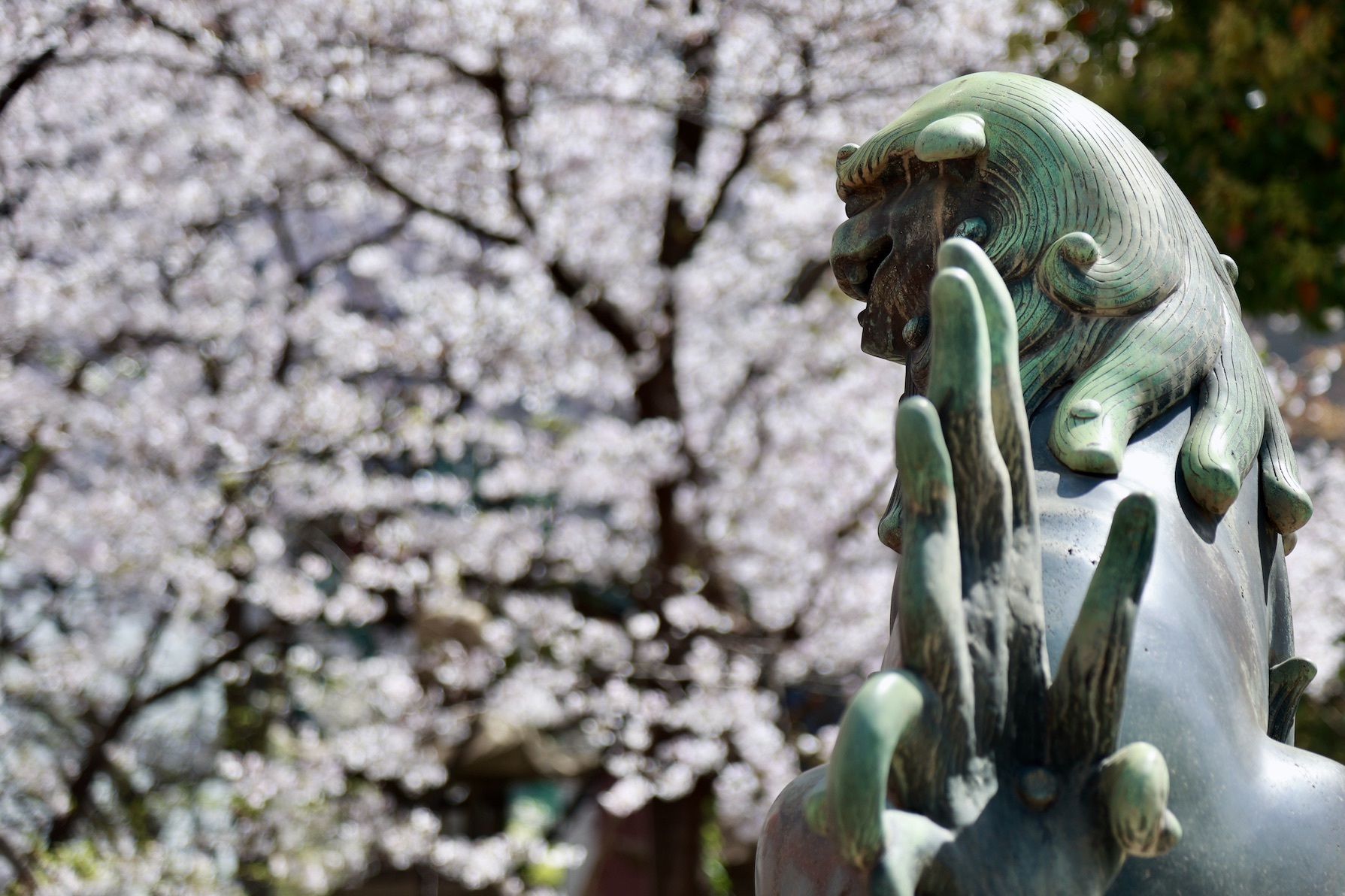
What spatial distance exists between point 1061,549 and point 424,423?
21.6ft

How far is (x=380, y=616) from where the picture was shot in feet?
30.0

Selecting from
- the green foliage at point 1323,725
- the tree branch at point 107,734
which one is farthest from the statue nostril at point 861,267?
the tree branch at point 107,734

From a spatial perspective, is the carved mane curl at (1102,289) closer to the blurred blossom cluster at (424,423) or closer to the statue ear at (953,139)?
the statue ear at (953,139)

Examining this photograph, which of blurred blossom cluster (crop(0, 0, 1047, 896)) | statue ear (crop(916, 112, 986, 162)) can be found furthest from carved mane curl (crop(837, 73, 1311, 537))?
blurred blossom cluster (crop(0, 0, 1047, 896))

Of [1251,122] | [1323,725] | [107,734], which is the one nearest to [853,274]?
[1251,122]

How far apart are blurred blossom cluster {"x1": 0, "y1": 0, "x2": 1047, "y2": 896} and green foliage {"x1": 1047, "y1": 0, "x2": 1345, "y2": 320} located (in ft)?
7.41

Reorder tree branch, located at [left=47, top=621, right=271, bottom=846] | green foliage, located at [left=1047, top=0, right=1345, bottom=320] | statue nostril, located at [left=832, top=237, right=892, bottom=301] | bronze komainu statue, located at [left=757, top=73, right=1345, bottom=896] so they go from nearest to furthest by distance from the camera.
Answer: bronze komainu statue, located at [left=757, top=73, right=1345, bottom=896] < statue nostril, located at [left=832, top=237, right=892, bottom=301] < green foliage, located at [left=1047, top=0, right=1345, bottom=320] < tree branch, located at [left=47, top=621, right=271, bottom=846]

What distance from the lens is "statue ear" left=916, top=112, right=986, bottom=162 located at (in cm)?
183

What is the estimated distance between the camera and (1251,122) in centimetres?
534

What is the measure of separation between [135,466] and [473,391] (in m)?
2.14

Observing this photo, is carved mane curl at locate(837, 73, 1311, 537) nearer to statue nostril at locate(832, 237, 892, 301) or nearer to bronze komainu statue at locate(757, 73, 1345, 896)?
bronze komainu statue at locate(757, 73, 1345, 896)

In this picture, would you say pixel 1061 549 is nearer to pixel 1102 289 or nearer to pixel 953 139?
pixel 1102 289

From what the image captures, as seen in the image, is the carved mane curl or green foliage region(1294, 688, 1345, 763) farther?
green foliage region(1294, 688, 1345, 763)

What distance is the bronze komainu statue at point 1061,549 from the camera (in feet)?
4.37
